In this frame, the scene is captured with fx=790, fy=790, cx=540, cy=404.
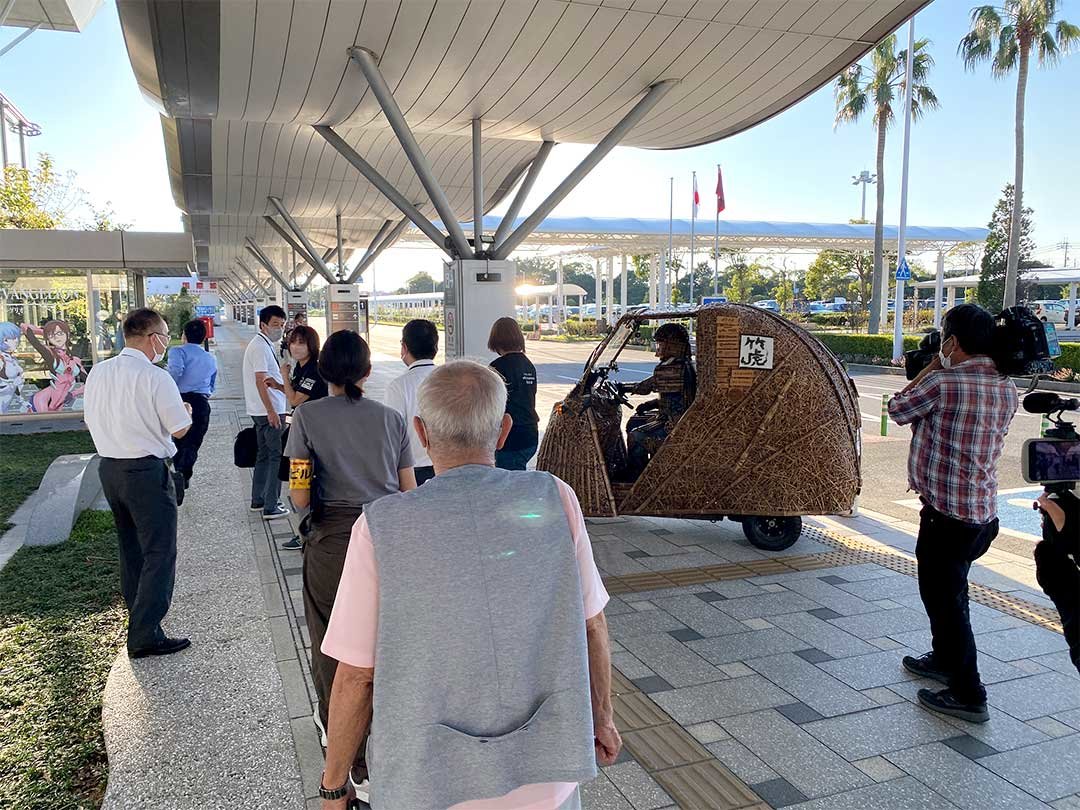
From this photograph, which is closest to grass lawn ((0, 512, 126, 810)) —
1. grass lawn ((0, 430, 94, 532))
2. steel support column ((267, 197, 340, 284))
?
grass lawn ((0, 430, 94, 532))

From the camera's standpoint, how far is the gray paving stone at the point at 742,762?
334 cm

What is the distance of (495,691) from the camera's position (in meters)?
1.59

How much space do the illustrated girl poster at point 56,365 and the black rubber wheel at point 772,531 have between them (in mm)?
13298

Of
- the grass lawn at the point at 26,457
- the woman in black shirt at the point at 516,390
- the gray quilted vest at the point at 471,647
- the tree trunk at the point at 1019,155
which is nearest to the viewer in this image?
the gray quilted vest at the point at 471,647

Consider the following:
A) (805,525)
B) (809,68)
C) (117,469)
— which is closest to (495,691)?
(117,469)

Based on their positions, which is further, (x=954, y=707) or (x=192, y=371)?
(x=192, y=371)

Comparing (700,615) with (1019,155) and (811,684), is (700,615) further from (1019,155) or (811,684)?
(1019,155)

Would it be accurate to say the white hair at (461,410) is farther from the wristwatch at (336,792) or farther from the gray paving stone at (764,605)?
the gray paving stone at (764,605)

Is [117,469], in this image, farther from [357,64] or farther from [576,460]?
[357,64]

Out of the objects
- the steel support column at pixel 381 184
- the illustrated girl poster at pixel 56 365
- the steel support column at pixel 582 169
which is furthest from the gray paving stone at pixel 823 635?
the illustrated girl poster at pixel 56 365

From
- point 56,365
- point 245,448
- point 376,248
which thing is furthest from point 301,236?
point 245,448

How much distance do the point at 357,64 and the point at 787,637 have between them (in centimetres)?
658

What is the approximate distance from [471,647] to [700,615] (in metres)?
3.86

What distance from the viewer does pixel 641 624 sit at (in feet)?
16.4
